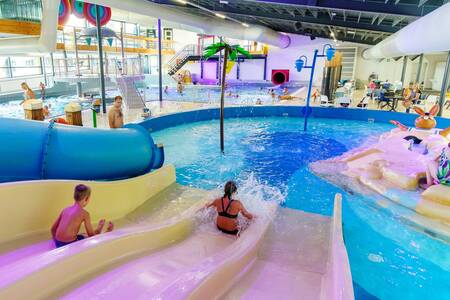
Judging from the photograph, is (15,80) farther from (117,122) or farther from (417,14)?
(417,14)

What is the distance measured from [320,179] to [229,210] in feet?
9.29

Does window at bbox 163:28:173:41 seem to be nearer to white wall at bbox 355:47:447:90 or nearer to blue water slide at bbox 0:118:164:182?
white wall at bbox 355:47:447:90

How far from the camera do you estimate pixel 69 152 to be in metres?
3.77

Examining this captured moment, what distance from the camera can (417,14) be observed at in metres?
7.14

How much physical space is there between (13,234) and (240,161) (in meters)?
4.20

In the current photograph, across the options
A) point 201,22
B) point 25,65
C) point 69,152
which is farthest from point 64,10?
point 25,65

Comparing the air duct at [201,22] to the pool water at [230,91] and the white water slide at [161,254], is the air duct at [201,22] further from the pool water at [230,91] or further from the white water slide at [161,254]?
the white water slide at [161,254]

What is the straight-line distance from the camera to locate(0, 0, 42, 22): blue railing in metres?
7.70

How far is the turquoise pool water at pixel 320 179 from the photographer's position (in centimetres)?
323

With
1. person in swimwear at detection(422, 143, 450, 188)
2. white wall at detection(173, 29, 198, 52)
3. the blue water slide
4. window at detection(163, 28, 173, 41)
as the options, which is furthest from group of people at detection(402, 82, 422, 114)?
window at detection(163, 28, 173, 41)

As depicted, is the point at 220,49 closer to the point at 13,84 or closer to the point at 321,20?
the point at 321,20

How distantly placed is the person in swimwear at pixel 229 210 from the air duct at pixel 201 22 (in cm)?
683

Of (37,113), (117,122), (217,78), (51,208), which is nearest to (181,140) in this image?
(117,122)

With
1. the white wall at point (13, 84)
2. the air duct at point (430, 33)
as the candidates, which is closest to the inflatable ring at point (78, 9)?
the white wall at point (13, 84)
